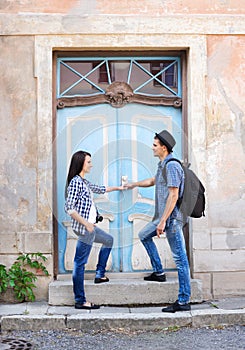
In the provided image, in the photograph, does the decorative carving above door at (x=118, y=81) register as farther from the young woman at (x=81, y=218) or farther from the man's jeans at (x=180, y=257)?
the man's jeans at (x=180, y=257)

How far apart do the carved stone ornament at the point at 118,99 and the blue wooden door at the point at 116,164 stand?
0.23 ft

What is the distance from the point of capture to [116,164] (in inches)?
286

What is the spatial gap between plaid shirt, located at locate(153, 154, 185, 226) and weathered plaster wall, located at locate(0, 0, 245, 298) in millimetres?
871

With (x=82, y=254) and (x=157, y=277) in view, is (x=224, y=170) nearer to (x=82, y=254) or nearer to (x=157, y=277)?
(x=157, y=277)

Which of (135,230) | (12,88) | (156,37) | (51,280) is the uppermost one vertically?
(156,37)

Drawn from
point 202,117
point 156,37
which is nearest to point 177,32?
point 156,37

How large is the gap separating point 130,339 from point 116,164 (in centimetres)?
234

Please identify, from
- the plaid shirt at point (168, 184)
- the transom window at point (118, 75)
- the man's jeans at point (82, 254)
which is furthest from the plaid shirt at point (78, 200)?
the transom window at point (118, 75)

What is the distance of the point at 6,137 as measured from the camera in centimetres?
704

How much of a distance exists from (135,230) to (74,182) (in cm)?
135

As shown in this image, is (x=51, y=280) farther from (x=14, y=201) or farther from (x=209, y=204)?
(x=209, y=204)

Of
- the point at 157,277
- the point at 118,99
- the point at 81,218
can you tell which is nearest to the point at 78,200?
the point at 81,218

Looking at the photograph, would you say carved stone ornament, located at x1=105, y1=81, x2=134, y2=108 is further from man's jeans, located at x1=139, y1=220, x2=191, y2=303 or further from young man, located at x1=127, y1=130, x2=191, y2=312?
man's jeans, located at x1=139, y1=220, x2=191, y2=303

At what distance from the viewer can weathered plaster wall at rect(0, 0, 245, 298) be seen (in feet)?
23.0
